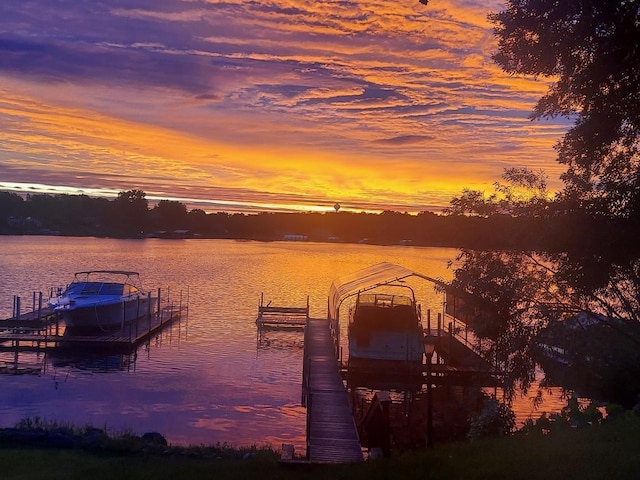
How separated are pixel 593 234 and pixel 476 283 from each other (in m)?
6.25

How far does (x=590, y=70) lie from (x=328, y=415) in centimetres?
1120

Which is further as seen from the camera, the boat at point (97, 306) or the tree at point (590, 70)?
the boat at point (97, 306)

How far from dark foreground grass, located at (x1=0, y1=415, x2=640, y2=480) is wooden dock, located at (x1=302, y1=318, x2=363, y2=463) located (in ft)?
5.17

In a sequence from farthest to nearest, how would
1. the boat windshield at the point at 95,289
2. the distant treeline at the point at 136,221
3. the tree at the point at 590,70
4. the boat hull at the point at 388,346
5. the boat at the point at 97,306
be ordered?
the distant treeline at the point at 136,221 → the boat windshield at the point at 95,289 → the boat at the point at 97,306 → the boat hull at the point at 388,346 → the tree at the point at 590,70

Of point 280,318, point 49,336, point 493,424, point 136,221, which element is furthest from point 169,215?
point 493,424

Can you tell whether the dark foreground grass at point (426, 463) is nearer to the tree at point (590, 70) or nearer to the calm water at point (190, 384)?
the tree at point (590, 70)

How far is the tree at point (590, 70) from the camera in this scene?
27.4 feet

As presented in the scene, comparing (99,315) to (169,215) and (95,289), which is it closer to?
(95,289)

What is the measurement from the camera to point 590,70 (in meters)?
8.84

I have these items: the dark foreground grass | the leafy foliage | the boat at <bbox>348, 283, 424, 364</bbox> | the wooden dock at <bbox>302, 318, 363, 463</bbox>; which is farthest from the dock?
the leafy foliage

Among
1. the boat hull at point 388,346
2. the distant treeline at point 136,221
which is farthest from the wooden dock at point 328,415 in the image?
the distant treeline at point 136,221

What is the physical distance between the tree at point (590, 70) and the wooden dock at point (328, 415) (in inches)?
274

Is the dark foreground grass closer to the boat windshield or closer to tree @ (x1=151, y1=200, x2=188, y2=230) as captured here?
the boat windshield

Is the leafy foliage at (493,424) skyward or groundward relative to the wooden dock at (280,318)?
skyward
